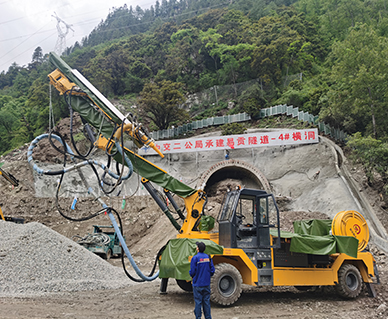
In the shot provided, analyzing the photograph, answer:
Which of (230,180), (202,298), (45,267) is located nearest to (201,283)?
(202,298)

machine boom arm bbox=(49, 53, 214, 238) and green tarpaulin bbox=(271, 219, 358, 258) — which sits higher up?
machine boom arm bbox=(49, 53, 214, 238)

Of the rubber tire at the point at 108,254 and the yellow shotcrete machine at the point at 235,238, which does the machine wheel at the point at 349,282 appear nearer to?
the yellow shotcrete machine at the point at 235,238

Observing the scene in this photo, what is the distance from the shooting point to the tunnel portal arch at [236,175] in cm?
2530

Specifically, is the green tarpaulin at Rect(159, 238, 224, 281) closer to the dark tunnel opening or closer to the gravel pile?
the gravel pile

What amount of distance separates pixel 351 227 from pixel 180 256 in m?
5.42

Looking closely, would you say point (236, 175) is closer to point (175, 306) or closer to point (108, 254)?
point (108, 254)

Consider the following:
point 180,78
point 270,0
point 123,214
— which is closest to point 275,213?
point 123,214

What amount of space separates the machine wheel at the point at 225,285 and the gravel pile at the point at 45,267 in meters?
4.41

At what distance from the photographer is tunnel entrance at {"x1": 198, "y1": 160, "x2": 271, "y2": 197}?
25469mm

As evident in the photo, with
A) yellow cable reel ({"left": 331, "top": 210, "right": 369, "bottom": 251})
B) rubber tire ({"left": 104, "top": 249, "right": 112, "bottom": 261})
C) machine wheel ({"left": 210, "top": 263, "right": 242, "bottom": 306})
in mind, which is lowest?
rubber tire ({"left": 104, "top": 249, "right": 112, "bottom": 261})

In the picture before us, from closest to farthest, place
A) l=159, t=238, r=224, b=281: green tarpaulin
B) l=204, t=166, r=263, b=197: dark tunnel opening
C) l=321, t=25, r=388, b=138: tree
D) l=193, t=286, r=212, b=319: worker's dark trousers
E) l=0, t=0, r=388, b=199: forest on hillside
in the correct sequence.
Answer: l=193, t=286, r=212, b=319: worker's dark trousers → l=159, t=238, r=224, b=281: green tarpaulin → l=321, t=25, r=388, b=138: tree → l=0, t=0, r=388, b=199: forest on hillside → l=204, t=166, r=263, b=197: dark tunnel opening

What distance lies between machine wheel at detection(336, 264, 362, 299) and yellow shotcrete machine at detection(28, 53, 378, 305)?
26 millimetres

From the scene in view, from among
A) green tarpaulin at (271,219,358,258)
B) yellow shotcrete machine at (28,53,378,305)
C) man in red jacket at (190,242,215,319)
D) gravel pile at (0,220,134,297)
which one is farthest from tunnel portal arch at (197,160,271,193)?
man in red jacket at (190,242,215,319)

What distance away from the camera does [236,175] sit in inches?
1147
